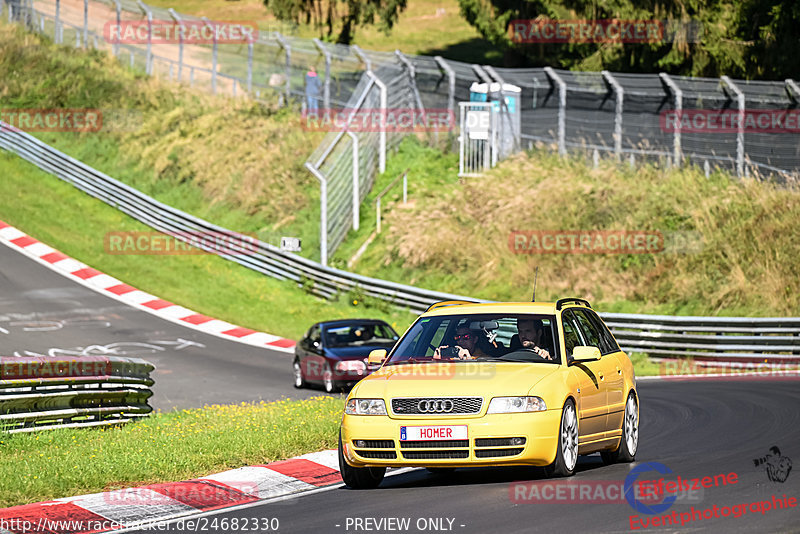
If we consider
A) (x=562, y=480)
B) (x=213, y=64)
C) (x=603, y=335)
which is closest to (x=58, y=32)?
(x=213, y=64)

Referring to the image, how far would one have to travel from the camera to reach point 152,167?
42969 mm

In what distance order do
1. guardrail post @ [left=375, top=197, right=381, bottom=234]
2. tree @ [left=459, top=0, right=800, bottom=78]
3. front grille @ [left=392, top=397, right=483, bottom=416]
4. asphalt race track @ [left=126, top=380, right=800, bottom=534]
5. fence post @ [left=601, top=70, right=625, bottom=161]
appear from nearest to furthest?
asphalt race track @ [left=126, top=380, right=800, bottom=534] → front grille @ [left=392, top=397, right=483, bottom=416] → fence post @ [left=601, top=70, right=625, bottom=161] → guardrail post @ [left=375, top=197, right=381, bottom=234] → tree @ [left=459, top=0, right=800, bottom=78]

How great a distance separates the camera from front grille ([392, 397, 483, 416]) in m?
9.70

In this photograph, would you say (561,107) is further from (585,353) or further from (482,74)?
(585,353)

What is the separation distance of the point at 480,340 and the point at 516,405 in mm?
1244

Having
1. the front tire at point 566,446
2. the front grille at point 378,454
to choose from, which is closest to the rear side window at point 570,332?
the front tire at point 566,446

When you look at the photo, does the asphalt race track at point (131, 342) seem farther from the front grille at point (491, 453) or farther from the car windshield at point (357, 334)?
the front grille at point (491, 453)

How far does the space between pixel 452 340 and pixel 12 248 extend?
26.9 metres

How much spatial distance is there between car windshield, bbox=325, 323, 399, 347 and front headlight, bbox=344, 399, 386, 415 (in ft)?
39.9

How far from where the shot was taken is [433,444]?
31.7ft

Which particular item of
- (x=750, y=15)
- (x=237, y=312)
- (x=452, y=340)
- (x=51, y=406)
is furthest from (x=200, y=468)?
(x=750, y=15)

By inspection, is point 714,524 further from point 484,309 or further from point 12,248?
point 12,248

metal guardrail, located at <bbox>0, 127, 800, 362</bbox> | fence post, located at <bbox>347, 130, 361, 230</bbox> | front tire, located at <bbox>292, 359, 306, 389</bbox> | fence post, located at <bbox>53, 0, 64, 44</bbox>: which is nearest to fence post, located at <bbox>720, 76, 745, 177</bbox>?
metal guardrail, located at <bbox>0, 127, 800, 362</bbox>

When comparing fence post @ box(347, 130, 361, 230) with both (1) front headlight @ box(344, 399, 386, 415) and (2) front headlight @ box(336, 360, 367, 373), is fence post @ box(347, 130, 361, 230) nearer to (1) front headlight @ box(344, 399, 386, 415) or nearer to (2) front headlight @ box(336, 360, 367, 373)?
(2) front headlight @ box(336, 360, 367, 373)
